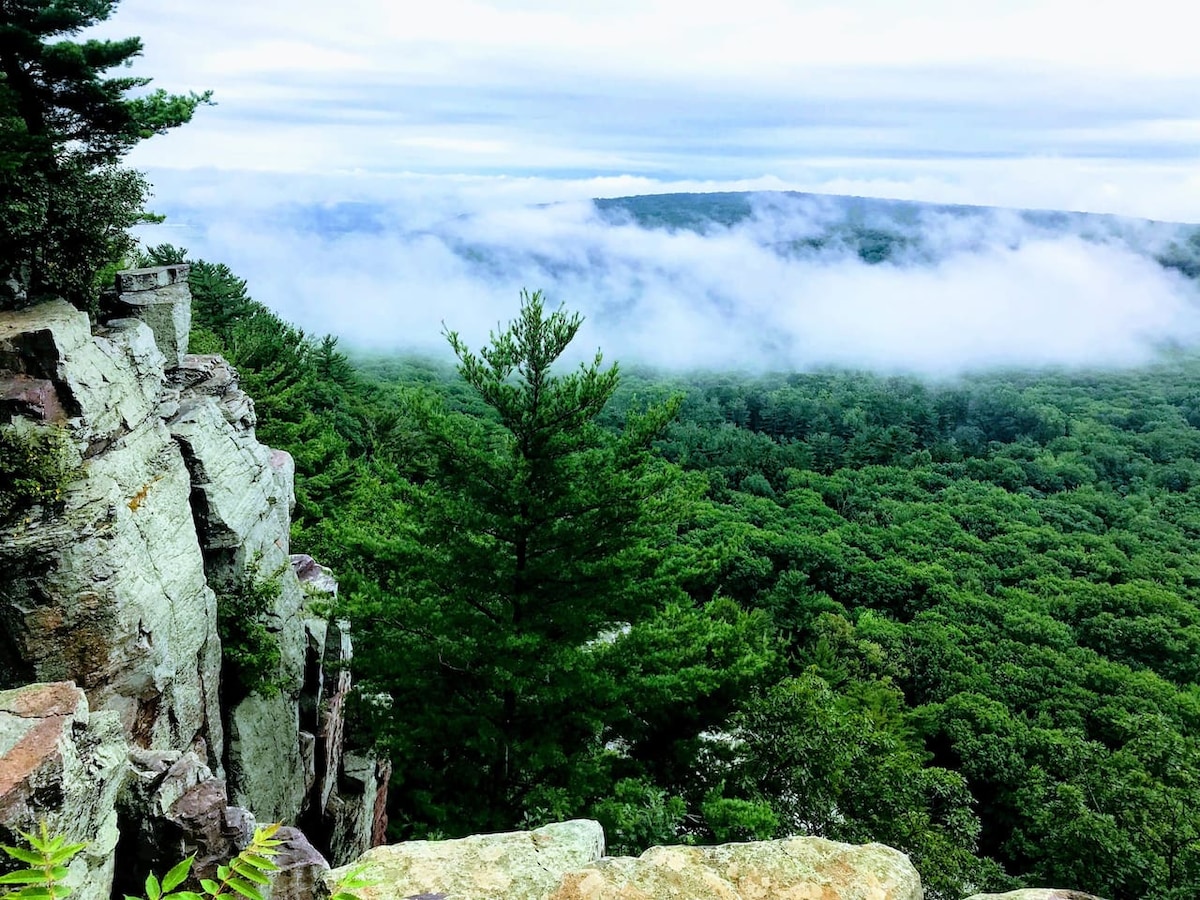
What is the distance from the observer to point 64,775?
5266mm

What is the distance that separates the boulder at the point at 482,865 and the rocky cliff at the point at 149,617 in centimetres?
77

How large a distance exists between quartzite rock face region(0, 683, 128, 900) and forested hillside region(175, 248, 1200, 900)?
5074mm

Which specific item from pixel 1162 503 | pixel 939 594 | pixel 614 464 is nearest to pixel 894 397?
pixel 1162 503

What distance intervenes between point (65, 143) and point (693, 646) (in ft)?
40.3

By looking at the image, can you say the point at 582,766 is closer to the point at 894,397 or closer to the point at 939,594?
the point at 939,594

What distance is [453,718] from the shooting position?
10.7 meters

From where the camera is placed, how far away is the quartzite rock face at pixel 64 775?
4938mm

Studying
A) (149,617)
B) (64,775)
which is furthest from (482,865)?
(149,617)

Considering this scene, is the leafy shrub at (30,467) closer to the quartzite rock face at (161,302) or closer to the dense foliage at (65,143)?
the dense foliage at (65,143)

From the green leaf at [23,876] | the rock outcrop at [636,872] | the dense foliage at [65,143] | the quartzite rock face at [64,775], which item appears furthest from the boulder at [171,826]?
the dense foliage at [65,143]

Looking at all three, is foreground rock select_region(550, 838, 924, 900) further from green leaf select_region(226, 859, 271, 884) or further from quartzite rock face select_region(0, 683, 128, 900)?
quartzite rock face select_region(0, 683, 128, 900)

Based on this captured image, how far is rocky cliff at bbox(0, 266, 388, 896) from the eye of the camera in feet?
19.5

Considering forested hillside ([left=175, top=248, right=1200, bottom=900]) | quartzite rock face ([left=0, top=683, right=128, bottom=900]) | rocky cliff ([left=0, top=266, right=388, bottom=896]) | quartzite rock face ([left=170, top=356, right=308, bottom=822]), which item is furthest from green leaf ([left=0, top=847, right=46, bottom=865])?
quartzite rock face ([left=170, top=356, right=308, bottom=822])

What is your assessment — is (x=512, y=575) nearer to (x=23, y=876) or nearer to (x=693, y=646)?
(x=693, y=646)
